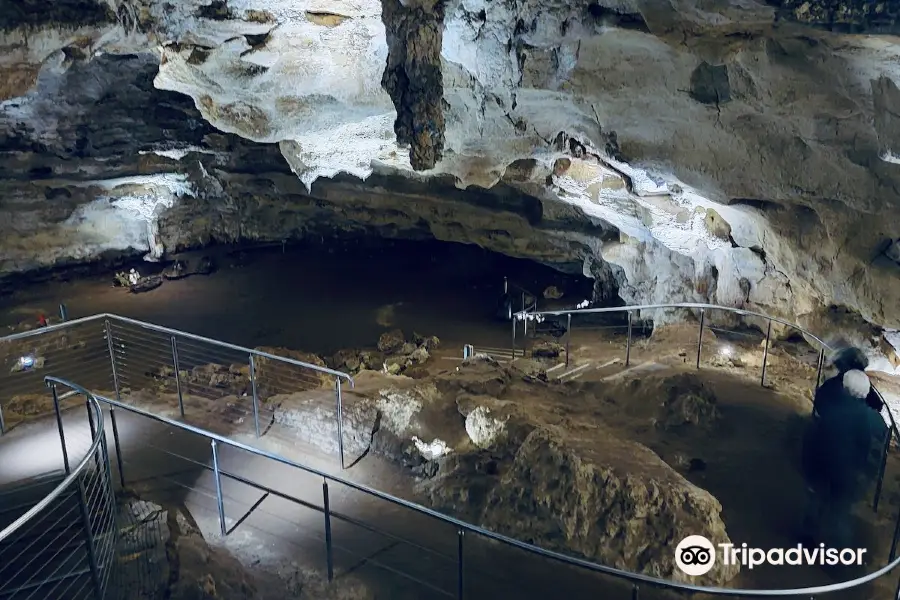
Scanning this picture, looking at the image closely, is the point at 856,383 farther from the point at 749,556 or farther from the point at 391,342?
the point at 391,342

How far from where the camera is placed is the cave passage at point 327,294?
14584 millimetres

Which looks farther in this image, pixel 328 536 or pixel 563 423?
pixel 563 423

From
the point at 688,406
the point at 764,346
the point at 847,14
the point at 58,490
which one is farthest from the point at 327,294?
the point at 847,14

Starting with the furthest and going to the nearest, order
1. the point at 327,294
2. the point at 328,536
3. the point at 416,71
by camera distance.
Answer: the point at 327,294, the point at 416,71, the point at 328,536

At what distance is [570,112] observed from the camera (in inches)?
346

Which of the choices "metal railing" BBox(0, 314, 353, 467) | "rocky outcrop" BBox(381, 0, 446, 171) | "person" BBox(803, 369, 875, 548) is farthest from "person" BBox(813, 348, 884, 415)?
"rocky outcrop" BBox(381, 0, 446, 171)

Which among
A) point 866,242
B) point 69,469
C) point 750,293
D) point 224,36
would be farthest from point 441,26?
point 750,293

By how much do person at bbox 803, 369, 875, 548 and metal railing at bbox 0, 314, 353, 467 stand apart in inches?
147

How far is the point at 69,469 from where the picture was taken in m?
6.18

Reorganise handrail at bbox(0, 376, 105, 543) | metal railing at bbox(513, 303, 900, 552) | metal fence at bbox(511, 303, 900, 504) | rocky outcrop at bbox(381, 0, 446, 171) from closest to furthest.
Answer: handrail at bbox(0, 376, 105, 543) < metal railing at bbox(513, 303, 900, 552) < rocky outcrop at bbox(381, 0, 446, 171) < metal fence at bbox(511, 303, 900, 504)

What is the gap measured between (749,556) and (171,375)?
31.3 ft

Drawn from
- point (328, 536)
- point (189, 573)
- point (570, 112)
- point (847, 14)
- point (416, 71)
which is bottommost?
point (189, 573)

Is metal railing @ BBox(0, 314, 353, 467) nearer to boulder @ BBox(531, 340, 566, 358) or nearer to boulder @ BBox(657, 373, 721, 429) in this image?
boulder @ BBox(657, 373, 721, 429)

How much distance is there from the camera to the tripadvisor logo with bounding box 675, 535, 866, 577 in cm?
462
